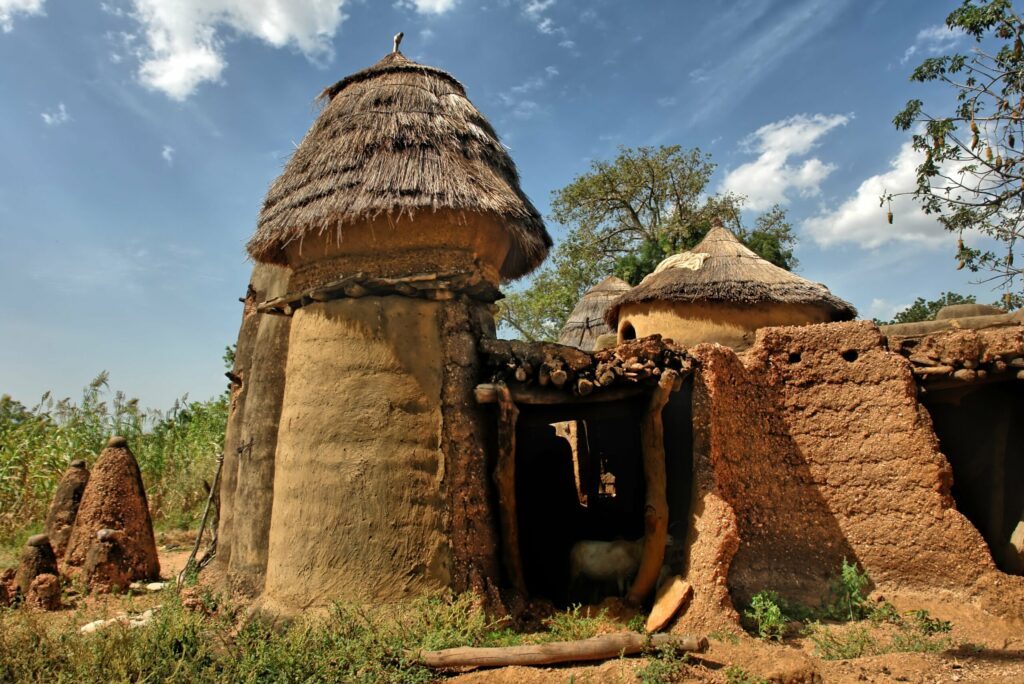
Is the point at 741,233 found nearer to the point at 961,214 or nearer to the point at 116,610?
the point at 961,214

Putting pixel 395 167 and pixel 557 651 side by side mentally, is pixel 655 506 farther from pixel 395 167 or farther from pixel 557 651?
pixel 395 167

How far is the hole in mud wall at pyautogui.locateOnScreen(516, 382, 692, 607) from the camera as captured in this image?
6734mm

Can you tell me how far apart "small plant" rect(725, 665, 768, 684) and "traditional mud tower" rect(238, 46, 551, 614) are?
2.01 meters

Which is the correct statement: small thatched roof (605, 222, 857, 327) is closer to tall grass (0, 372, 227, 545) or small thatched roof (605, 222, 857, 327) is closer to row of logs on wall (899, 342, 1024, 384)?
row of logs on wall (899, 342, 1024, 384)

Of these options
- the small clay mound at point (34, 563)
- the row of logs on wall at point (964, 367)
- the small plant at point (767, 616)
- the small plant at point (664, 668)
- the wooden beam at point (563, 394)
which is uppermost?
the row of logs on wall at point (964, 367)

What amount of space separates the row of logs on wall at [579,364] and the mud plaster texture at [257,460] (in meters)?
2.37

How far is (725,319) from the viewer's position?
905cm

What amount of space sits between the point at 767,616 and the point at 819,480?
5.07ft

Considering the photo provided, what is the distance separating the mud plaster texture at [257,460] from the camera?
21.6 ft

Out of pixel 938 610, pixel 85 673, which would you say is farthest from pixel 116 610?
pixel 938 610

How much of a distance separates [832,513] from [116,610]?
7.16 m

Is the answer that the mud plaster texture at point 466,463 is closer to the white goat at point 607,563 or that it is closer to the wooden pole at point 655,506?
the white goat at point 607,563

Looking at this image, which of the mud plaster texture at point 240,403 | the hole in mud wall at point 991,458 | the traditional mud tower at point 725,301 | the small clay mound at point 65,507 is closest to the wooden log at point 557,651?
the mud plaster texture at point 240,403

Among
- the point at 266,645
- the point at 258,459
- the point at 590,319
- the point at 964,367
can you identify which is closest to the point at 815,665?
the point at 964,367
